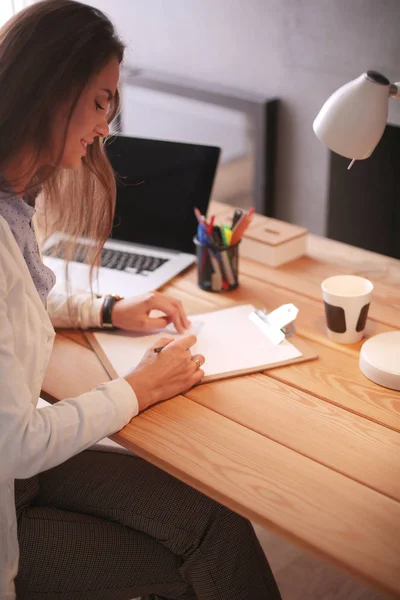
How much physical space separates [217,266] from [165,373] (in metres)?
0.40

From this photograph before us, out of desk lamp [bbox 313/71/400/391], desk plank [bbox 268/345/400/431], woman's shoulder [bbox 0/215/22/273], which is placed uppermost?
desk lamp [bbox 313/71/400/391]

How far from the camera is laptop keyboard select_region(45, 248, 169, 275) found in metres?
1.69

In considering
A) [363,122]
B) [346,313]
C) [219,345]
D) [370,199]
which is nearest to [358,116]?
[363,122]

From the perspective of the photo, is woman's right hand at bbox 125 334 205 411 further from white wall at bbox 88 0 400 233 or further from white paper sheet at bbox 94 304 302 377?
white wall at bbox 88 0 400 233

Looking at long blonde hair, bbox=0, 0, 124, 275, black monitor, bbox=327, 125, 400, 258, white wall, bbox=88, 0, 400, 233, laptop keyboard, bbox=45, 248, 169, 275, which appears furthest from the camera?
white wall, bbox=88, 0, 400, 233

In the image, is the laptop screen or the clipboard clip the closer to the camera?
the clipboard clip

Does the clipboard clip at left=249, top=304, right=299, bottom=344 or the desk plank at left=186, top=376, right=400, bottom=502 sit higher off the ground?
the clipboard clip at left=249, top=304, right=299, bottom=344

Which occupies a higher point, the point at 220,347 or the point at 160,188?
the point at 160,188

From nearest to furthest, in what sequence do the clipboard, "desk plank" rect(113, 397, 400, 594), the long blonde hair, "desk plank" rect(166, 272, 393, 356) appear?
"desk plank" rect(113, 397, 400, 594), the long blonde hair, the clipboard, "desk plank" rect(166, 272, 393, 356)

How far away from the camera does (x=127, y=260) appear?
5.62 ft

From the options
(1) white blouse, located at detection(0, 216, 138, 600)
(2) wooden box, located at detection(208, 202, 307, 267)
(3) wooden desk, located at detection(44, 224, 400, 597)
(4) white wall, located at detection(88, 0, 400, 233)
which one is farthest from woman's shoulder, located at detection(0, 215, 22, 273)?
(4) white wall, located at detection(88, 0, 400, 233)

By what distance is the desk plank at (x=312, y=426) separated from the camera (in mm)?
1067

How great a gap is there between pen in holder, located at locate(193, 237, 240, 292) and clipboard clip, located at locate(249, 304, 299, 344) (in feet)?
0.51

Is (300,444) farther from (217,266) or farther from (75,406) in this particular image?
(217,266)
